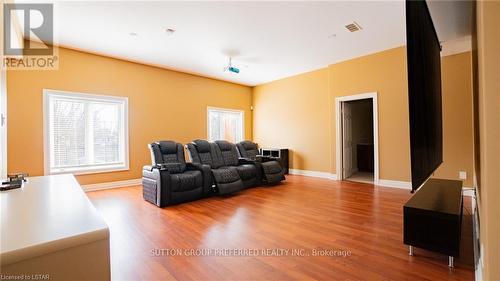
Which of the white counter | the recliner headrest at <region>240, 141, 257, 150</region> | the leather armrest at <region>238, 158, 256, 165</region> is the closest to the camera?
the white counter

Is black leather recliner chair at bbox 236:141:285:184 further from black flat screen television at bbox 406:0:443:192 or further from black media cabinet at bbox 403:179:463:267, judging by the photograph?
black flat screen television at bbox 406:0:443:192

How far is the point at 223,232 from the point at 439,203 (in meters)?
2.23

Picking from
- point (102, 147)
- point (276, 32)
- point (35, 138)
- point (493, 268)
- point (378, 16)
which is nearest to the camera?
point (493, 268)

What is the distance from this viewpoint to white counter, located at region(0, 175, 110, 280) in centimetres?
60

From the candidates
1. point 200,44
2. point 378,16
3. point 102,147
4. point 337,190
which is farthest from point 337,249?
point 102,147

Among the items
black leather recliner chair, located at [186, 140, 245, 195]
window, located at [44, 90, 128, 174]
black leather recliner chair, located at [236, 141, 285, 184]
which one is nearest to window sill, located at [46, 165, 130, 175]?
window, located at [44, 90, 128, 174]

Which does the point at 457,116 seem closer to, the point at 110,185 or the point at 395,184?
the point at 395,184

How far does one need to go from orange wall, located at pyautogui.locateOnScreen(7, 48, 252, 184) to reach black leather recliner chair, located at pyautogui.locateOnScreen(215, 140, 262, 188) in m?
1.76

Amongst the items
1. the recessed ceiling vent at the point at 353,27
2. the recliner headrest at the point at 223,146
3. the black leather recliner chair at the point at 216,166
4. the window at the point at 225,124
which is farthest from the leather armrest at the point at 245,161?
the recessed ceiling vent at the point at 353,27

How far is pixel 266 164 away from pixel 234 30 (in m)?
2.82

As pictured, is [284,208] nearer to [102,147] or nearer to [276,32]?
[276,32]

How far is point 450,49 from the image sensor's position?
4.20 metres

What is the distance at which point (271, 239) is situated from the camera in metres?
2.49

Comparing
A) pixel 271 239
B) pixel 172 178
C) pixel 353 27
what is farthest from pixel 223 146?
pixel 353 27
